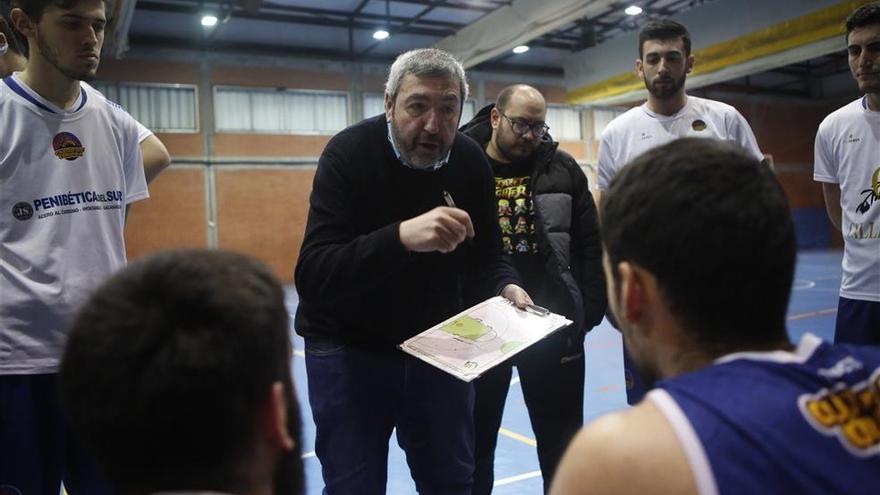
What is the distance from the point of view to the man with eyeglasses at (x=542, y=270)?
3.32 meters

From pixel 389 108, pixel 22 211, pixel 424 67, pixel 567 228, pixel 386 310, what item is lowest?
pixel 386 310

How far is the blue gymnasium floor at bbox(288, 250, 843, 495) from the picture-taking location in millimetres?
4312

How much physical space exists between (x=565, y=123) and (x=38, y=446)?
740 inches

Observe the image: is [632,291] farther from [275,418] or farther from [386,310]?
[386,310]

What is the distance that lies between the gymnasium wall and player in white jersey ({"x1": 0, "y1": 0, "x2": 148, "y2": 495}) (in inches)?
513

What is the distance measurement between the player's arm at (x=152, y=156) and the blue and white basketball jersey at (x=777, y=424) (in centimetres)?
220

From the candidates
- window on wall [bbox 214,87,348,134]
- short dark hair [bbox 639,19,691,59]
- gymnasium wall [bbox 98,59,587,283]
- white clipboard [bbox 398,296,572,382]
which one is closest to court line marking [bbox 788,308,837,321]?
short dark hair [bbox 639,19,691,59]

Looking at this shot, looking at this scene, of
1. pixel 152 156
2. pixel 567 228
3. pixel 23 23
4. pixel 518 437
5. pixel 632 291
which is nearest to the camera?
pixel 632 291

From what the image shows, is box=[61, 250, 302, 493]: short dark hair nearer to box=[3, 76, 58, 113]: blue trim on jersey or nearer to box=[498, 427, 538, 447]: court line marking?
box=[3, 76, 58, 113]: blue trim on jersey

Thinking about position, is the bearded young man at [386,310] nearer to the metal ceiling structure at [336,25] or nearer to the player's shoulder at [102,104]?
the player's shoulder at [102,104]

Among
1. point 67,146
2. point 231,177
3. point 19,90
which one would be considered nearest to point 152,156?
point 67,146

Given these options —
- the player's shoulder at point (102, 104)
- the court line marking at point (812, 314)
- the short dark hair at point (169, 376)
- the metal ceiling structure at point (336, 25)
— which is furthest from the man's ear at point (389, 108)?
the metal ceiling structure at point (336, 25)

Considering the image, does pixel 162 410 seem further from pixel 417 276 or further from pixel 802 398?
pixel 417 276

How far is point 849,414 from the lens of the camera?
102 cm
